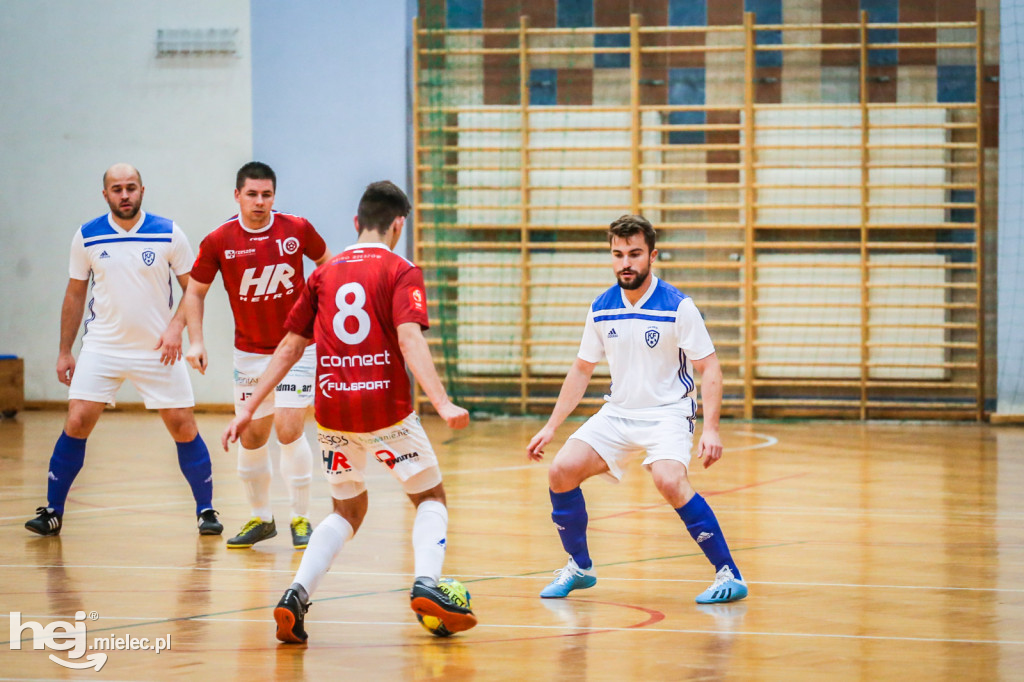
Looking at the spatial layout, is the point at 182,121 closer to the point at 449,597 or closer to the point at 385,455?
the point at 385,455

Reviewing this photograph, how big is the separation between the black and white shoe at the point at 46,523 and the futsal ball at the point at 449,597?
262 centimetres

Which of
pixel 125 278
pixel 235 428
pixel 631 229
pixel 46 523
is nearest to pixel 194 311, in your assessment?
pixel 125 278

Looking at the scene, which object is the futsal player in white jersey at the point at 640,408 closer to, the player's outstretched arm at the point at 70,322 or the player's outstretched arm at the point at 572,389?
the player's outstretched arm at the point at 572,389

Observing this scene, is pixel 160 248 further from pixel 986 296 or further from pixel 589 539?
pixel 986 296

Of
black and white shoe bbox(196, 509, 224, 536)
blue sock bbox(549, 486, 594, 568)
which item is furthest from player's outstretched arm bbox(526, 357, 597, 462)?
black and white shoe bbox(196, 509, 224, 536)

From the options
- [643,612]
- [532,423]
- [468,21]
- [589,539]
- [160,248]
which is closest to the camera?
[643,612]

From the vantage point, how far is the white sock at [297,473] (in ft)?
17.2

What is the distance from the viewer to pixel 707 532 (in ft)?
12.9

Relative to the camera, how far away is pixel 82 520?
579 centimetres

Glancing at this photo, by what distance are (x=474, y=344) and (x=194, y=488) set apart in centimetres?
646

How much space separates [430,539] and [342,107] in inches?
360

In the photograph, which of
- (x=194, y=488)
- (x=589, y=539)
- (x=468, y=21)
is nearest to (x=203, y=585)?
(x=194, y=488)

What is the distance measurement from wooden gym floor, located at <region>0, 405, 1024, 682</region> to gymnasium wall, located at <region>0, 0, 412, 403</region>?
15.7 ft

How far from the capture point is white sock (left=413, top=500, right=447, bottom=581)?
3365 mm
